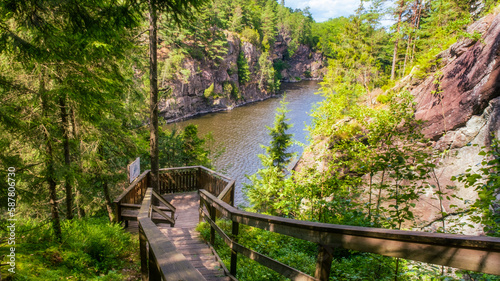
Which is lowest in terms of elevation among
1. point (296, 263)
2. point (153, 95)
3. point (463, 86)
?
point (296, 263)

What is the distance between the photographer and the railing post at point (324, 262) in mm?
1408

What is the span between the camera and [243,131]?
115 ft

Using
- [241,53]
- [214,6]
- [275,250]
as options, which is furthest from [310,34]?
[275,250]

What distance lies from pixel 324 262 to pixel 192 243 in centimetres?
351

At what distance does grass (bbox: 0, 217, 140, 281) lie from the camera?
321cm

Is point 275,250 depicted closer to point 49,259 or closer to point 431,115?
point 49,259

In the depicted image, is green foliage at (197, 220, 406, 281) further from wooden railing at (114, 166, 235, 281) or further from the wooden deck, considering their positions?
wooden railing at (114, 166, 235, 281)

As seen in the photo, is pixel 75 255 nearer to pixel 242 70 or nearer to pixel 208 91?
pixel 208 91

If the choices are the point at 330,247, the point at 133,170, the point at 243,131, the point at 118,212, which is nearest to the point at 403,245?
the point at 330,247

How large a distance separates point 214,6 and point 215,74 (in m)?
12.3

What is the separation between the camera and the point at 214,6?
48.0m

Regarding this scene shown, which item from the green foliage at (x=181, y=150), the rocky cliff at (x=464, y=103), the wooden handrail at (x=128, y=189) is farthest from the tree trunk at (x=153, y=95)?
the rocky cliff at (x=464, y=103)

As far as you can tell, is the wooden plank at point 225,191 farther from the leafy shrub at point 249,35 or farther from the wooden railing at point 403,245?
the leafy shrub at point 249,35

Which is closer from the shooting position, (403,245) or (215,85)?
(403,245)
